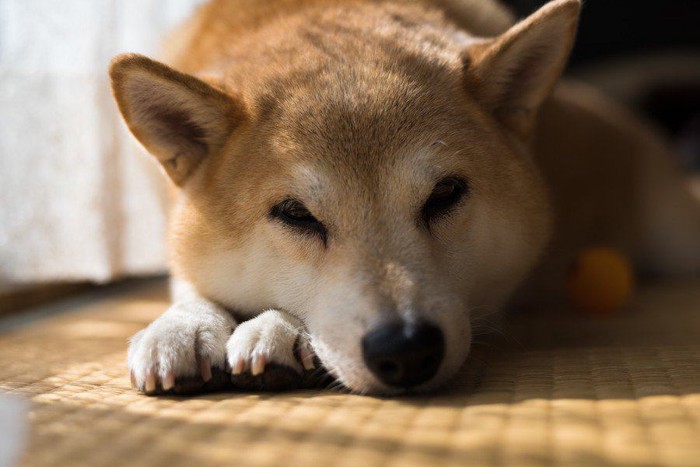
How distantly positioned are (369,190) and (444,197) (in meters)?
0.20

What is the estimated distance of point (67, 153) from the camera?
2379 mm

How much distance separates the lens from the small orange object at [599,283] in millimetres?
2412

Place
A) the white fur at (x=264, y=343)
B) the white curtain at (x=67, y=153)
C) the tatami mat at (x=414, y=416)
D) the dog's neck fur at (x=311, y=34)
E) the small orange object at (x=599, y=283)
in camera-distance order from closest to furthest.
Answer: the tatami mat at (x=414, y=416) < the white fur at (x=264, y=343) < the dog's neck fur at (x=311, y=34) < the white curtain at (x=67, y=153) < the small orange object at (x=599, y=283)

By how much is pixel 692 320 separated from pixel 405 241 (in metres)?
1.16

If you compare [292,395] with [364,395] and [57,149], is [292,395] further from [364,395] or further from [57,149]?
[57,149]

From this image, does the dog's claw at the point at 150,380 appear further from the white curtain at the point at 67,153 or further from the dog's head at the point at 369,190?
the white curtain at the point at 67,153

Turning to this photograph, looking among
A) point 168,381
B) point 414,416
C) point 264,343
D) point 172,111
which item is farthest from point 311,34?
point 414,416

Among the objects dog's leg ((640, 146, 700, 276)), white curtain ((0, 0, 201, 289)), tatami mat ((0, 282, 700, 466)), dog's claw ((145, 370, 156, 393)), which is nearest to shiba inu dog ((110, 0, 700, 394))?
dog's claw ((145, 370, 156, 393))

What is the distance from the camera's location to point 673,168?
3184 mm

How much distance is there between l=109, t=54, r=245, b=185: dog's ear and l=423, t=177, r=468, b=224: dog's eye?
19.4 inches

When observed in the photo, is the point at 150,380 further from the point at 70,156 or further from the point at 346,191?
the point at 70,156

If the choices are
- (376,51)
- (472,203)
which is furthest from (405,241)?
(376,51)

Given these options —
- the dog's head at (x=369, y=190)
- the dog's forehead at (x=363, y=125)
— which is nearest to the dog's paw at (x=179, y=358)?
the dog's head at (x=369, y=190)

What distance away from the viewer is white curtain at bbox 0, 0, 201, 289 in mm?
2221
